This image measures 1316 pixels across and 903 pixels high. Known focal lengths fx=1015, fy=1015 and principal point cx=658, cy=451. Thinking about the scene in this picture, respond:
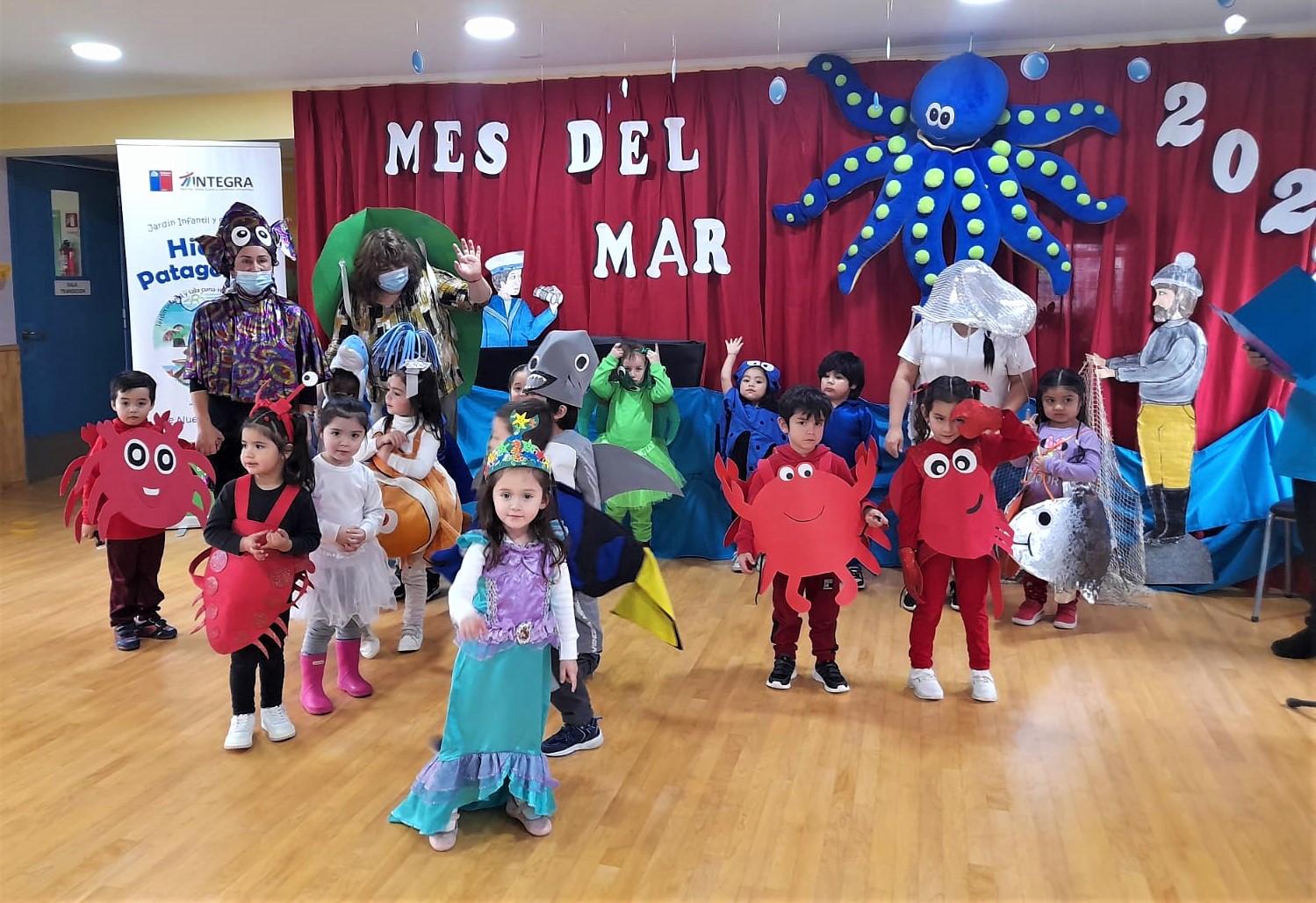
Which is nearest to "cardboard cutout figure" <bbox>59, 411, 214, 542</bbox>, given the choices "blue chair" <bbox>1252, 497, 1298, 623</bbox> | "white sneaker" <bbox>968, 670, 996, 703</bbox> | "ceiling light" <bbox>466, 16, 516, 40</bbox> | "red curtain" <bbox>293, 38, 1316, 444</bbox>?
"ceiling light" <bbox>466, 16, 516, 40</bbox>

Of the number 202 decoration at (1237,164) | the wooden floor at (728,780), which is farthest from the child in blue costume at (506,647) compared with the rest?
the number 202 decoration at (1237,164)

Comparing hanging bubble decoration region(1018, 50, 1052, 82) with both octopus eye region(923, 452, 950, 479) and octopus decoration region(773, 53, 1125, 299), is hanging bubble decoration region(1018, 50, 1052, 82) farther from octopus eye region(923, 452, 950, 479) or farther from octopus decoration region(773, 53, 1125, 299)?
octopus eye region(923, 452, 950, 479)

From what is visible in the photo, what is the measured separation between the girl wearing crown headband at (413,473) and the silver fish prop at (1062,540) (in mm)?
1913

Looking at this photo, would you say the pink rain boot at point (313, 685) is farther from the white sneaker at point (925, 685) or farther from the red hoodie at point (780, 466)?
the white sneaker at point (925, 685)

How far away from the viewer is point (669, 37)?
442cm

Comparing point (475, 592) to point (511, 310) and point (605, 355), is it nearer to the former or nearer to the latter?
point (605, 355)

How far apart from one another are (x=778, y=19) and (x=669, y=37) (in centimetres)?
54

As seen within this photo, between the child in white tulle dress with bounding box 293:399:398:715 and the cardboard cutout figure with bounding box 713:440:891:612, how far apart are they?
103cm

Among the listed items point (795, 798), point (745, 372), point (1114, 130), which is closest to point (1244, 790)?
point (795, 798)

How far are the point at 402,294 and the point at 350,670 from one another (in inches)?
53.1

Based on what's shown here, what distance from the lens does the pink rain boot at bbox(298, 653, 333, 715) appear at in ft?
9.75

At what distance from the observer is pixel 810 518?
296cm

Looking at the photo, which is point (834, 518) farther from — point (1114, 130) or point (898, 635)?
point (1114, 130)

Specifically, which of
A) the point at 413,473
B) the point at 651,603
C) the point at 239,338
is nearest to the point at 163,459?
the point at 239,338
